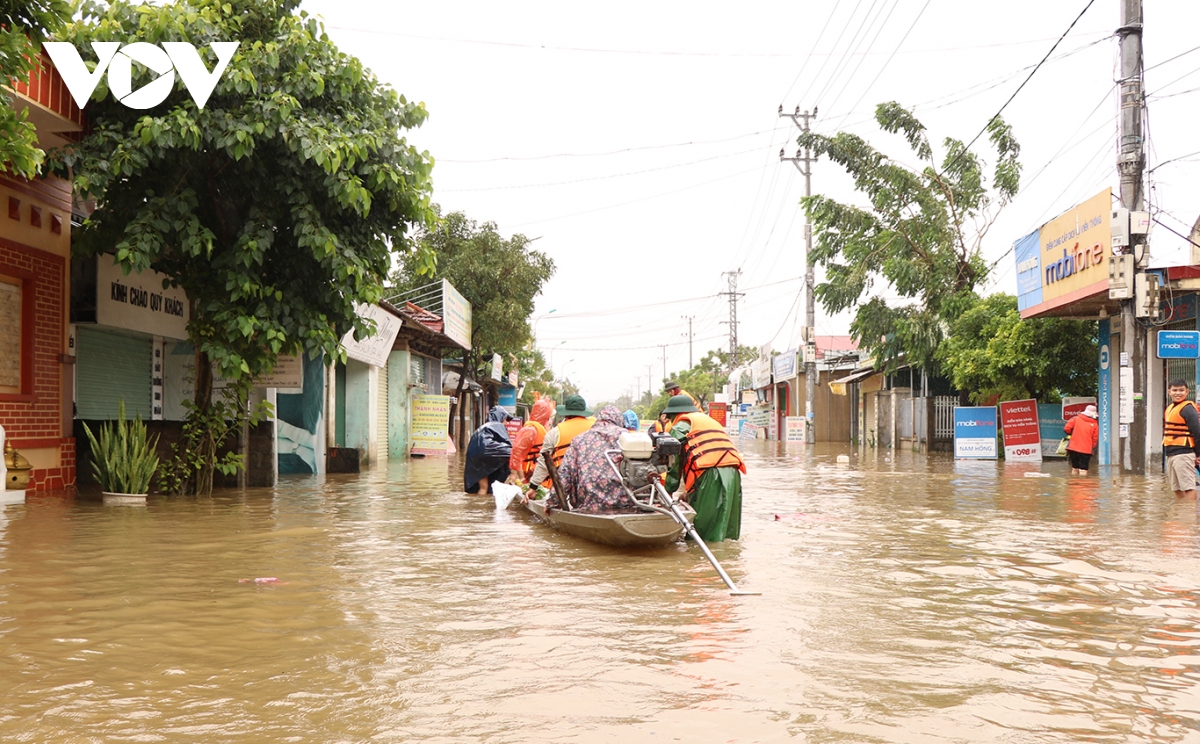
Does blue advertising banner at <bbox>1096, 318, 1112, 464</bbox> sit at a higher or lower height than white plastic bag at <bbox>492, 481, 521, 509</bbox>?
higher

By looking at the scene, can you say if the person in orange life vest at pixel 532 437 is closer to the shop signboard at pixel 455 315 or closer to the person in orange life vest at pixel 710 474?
the person in orange life vest at pixel 710 474

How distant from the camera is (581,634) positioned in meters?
5.89

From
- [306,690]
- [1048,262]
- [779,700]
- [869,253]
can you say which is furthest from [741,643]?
[869,253]

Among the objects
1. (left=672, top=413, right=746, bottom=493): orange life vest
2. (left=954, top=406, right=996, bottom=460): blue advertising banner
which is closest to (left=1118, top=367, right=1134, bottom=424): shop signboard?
(left=954, top=406, right=996, bottom=460): blue advertising banner

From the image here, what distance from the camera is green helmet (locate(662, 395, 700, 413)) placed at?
10.3 meters

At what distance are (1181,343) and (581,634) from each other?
15.6m

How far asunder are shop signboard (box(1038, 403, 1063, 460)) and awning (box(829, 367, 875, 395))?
1383 cm

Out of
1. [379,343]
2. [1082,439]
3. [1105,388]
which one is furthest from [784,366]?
[1082,439]

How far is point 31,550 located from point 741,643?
20.7 ft

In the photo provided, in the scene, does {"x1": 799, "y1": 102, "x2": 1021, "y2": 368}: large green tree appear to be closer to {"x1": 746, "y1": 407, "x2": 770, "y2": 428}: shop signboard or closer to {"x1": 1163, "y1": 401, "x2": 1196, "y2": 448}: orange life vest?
{"x1": 1163, "y1": 401, "x2": 1196, "y2": 448}: orange life vest

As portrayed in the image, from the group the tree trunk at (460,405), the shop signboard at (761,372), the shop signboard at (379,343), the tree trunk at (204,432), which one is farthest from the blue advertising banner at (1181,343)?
the shop signboard at (761,372)

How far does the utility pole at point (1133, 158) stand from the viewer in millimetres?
17469

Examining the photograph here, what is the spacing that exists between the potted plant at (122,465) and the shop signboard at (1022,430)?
18.7 meters

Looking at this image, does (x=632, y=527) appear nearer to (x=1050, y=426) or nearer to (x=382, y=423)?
(x=1050, y=426)
